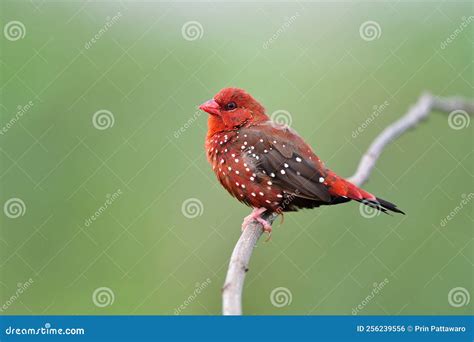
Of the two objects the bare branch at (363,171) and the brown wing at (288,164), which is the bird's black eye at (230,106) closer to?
the brown wing at (288,164)

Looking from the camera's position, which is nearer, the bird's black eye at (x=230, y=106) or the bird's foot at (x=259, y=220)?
the bird's foot at (x=259, y=220)

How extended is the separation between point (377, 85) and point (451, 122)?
828 millimetres

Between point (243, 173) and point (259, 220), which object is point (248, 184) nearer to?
point (243, 173)

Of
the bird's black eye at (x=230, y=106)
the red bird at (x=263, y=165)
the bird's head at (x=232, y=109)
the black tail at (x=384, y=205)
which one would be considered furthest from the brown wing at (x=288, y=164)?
the black tail at (x=384, y=205)

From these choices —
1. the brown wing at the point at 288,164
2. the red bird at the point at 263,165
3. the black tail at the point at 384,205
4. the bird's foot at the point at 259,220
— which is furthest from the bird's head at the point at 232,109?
the black tail at the point at 384,205

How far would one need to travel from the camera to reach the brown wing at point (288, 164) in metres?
4.38

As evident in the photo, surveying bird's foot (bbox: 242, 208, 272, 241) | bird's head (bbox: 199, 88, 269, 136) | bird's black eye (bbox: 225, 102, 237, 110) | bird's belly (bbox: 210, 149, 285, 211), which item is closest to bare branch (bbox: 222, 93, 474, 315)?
bird's foot (bbox: 242, 208, 272, 241)

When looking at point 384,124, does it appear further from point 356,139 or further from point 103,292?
point 103,292

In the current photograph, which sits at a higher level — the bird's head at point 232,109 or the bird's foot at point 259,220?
the bird's head at point 232,109

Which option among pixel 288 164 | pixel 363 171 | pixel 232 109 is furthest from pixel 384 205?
pixel 232 109

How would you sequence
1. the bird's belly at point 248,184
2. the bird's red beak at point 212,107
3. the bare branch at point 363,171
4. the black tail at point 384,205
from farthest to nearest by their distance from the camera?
the bird's red beak at point 212,107, the bird's belly at point 248,184, the black tail at point 384,205, the bare branch at point 363,171

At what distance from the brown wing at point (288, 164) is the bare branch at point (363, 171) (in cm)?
Answer: 26

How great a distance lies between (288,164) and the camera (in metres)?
4.44

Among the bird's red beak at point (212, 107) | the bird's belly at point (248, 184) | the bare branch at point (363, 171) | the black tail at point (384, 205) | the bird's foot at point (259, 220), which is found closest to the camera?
the bare branch at point (363, 171)
